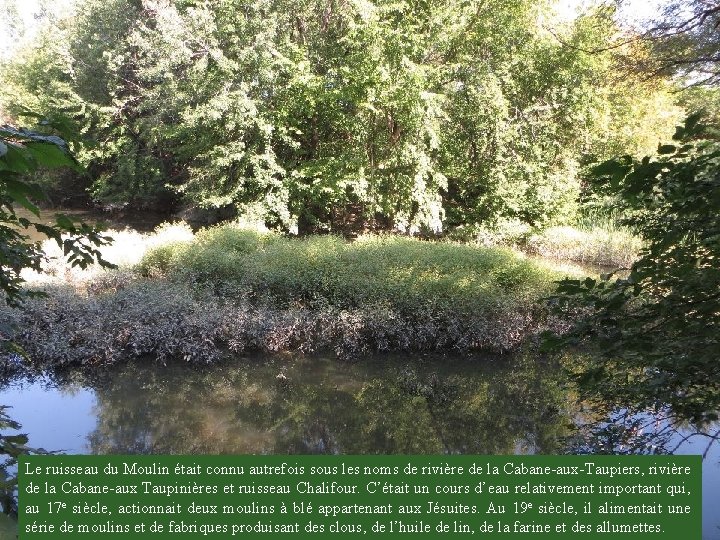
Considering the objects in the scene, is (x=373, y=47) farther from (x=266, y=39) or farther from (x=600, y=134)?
(x=600, y=134)

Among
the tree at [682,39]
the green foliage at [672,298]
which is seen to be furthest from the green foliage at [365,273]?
the green foliage at [672,298]

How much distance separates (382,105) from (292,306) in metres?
7.33

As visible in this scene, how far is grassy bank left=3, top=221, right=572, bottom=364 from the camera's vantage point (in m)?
6.96

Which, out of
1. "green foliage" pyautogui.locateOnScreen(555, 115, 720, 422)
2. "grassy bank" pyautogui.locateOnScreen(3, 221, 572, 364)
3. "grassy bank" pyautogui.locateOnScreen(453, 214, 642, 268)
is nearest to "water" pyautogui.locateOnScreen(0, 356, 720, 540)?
"grassy bank" pyautogui.locateOnScreen(3, 221, 572, 364)

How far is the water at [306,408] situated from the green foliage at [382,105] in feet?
25.5

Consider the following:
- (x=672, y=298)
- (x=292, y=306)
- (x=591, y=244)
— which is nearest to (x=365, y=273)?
(x=292, y=306)

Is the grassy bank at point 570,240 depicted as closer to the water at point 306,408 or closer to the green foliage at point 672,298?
the water at point 306,408

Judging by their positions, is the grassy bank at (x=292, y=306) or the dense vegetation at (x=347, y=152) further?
the dense vegetation at (x=347, y=152)

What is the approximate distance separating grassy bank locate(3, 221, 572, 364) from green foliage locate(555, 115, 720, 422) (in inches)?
208

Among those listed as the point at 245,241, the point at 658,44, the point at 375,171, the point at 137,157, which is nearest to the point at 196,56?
the point at 137,157

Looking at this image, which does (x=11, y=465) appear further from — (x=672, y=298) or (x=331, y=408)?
(x=331, y=408)

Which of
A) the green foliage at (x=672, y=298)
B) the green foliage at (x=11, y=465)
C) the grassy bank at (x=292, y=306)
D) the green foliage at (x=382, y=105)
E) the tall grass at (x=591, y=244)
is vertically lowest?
the green foliage at (x=11, y=465)

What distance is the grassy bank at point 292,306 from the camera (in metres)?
6.96

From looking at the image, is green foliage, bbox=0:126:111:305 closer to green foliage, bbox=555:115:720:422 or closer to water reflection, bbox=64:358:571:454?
green foliage, bbox=555:115:720:422
